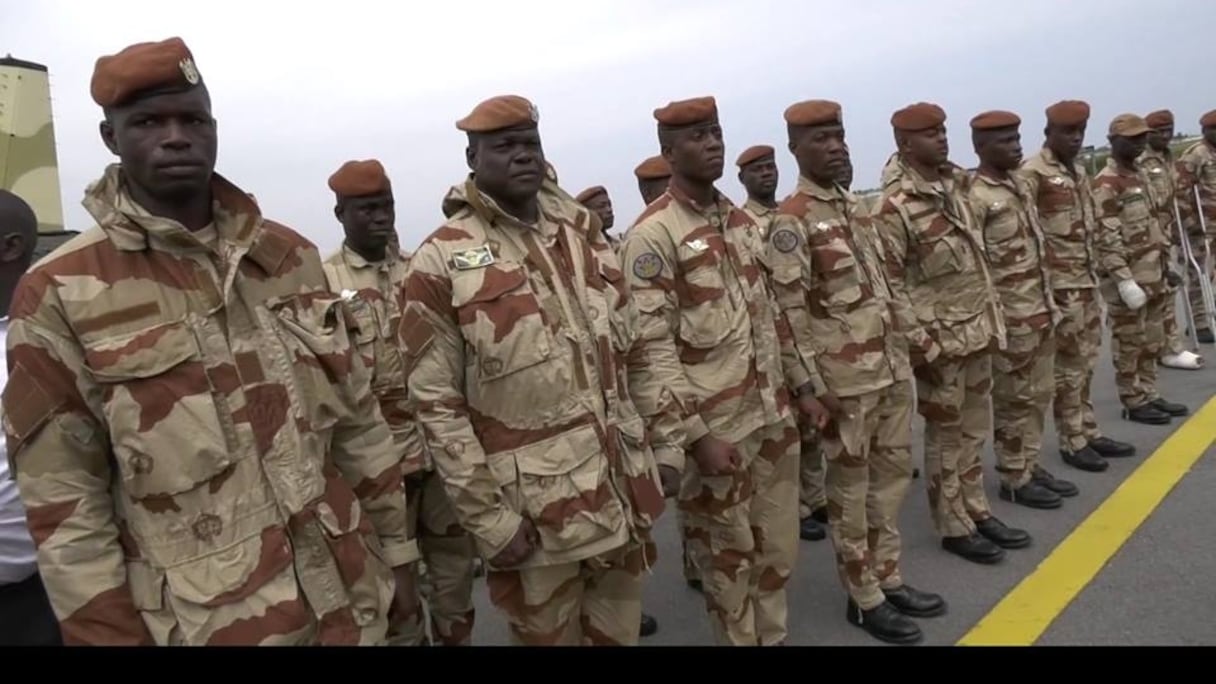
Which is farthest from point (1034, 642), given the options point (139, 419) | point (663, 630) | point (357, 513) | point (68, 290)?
point (68, 290)

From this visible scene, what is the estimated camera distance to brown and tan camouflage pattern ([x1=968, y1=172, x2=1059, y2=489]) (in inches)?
182

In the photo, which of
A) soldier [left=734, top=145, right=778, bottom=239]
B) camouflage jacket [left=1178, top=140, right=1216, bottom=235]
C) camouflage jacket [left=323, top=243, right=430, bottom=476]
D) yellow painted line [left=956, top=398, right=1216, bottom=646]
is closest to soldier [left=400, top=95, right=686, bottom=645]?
camouflage jacket [left=323, top=243, right=430, bottom=476]

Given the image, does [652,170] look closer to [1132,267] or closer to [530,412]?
[1132,267]

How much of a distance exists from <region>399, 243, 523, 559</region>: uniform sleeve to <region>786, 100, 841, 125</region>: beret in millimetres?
1980

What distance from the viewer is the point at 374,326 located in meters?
3.70

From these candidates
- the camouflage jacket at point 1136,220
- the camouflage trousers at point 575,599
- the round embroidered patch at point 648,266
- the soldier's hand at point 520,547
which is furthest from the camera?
the camouflage jacket at point 1136,220

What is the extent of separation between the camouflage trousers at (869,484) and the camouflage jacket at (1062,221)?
2191mm

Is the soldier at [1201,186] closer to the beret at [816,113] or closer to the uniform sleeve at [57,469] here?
the beret at [816,113]

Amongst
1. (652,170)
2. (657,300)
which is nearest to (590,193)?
(652,170)

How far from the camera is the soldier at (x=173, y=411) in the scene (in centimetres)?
161

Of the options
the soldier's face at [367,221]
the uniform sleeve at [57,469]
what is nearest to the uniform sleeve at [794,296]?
the soldier's face at [367,221]
